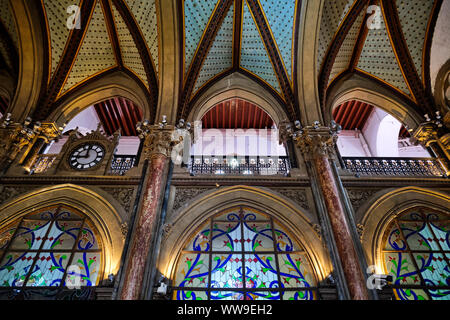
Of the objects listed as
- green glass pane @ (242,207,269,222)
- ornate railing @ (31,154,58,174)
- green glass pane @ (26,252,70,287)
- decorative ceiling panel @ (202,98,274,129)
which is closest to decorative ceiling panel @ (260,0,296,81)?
decorative ceiling panel @ (202,98,274,129)

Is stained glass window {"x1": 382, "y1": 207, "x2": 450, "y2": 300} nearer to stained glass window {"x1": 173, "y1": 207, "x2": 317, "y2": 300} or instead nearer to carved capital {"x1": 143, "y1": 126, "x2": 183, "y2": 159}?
stained glass window {"x1": 173, "y1": 207, "x2": 317, "y2": 300}

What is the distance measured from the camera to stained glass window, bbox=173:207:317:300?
17.1 ft

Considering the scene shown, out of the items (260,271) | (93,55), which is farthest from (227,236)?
(93,55)

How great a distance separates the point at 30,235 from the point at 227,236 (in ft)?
13.9

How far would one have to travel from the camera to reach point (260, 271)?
217 inches

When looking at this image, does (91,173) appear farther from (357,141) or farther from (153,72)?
(357,141)

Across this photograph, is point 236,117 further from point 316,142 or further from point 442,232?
point 442,232

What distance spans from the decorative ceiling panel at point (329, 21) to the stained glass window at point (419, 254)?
4.83 meters

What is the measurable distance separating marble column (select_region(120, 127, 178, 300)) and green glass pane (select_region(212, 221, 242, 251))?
1357 mm

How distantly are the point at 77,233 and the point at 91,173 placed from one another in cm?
148
